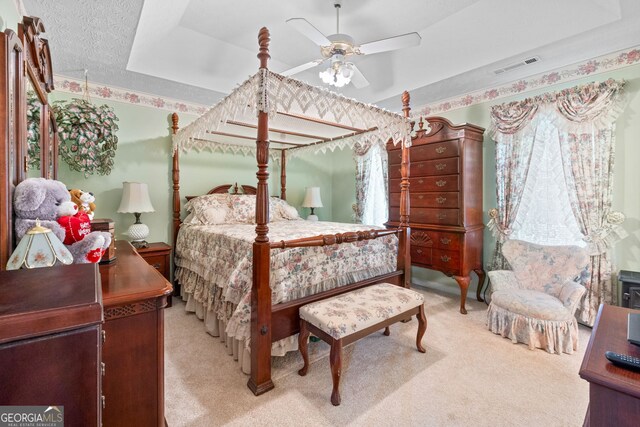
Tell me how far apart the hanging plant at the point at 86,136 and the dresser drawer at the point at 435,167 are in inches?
130

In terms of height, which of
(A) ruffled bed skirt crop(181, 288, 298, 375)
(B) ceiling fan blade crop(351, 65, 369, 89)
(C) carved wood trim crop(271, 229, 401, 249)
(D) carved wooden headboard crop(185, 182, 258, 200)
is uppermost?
(B) ceiling fan blade crop(351, 65, 369, 89)

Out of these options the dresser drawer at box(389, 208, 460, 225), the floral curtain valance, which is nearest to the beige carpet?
the dresser drawer at box(389, 208, 460, 225)

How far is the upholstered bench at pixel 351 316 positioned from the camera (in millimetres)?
1758

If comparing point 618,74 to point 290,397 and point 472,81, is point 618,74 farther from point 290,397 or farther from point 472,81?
point 290,397

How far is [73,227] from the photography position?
118cm

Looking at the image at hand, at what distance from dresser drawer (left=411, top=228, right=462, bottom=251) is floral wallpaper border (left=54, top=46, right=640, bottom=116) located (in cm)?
169

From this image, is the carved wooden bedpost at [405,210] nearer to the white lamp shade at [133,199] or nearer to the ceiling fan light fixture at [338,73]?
the ceiling fan light fixture at [338,73]

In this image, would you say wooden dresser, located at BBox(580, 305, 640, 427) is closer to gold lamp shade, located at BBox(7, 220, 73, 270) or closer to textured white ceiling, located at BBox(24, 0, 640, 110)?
gold lamp shade, located at BBox(7, 220, 73, 270)

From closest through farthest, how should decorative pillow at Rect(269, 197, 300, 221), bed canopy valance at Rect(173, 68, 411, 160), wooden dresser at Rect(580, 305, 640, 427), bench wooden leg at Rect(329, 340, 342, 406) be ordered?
wooden dresser at Rect(580, 305, 640, 427)
bench wooden leg at Rect(329, 340, 342, 406)
bed canopy valance at Rect(173, 68, 411, 160)
decorative pillow at Rect(269, 197, 300, 221)

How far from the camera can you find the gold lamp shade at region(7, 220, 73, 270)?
920 mm

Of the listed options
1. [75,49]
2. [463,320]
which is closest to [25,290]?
[75,49]

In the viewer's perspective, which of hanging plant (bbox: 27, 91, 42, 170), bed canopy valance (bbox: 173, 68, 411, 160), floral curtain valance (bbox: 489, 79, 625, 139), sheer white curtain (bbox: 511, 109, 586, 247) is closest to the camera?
hanging plant (bbox: 27, 91, 42, 170)

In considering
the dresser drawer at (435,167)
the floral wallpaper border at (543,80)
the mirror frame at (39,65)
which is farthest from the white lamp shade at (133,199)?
the floral wallpaper border at (543,80)

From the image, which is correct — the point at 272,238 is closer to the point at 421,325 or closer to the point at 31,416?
the point at 421,325
